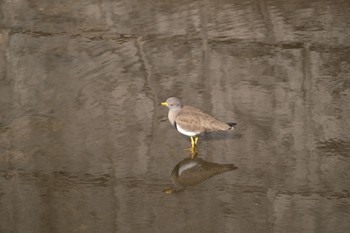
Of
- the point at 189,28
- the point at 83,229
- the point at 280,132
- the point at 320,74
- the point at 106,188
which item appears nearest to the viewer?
the point at 83,229

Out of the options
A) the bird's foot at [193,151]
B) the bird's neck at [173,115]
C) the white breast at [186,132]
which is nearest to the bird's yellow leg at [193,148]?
the bird's foot at [193,151]

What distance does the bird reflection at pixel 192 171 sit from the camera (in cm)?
605

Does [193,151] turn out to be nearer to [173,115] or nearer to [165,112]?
[173,115]

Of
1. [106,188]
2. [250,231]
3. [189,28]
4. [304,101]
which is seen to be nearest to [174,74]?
[189,28]

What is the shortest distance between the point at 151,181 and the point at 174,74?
2070 millimetres

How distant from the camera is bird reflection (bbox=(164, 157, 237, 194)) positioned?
238 inches

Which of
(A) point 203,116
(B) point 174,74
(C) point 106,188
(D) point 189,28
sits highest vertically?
(D) point 189,28

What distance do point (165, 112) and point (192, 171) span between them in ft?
3.81

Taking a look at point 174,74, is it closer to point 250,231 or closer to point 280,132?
point 280,132

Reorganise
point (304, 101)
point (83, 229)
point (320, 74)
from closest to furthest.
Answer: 1. point (83, 229)
2. point (304, 101)
3. point (320, 74)

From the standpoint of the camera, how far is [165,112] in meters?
7.16

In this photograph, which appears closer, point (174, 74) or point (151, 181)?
point (151, 181)

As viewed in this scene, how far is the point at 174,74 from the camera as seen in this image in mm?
7773

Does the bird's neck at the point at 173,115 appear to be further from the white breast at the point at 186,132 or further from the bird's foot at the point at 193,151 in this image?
the bird's foot at the point at 193,151
